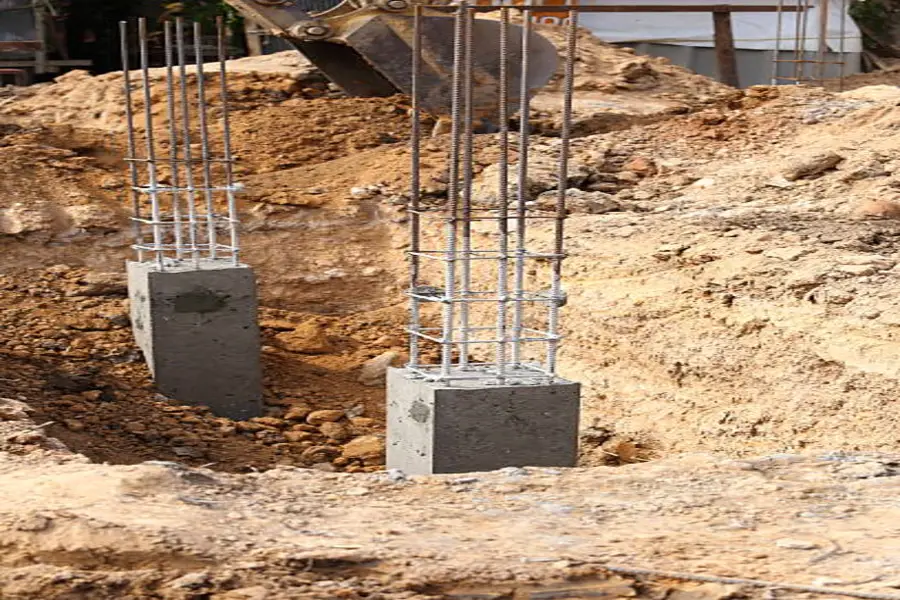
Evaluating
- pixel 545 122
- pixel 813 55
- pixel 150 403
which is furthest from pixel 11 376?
pixel 813 55

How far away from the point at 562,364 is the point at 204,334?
2.21m

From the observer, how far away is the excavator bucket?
11.4 metres

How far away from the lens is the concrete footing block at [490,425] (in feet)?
17.7

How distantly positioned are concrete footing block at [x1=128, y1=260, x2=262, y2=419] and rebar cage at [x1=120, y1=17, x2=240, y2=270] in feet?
0.54

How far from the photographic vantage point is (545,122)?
12.3 m

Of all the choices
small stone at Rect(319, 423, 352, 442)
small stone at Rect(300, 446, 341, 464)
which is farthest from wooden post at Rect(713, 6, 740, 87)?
small stone at Rect(300, 446, 341, 464)

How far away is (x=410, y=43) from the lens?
1166cm

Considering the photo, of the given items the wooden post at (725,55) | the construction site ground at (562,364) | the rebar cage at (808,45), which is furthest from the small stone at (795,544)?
the rebar cage at (808,45)

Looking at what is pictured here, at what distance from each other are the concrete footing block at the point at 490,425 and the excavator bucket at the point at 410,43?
621 centimetres

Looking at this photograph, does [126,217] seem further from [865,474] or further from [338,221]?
[865,474]

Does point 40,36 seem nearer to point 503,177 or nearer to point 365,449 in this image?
point 365,449

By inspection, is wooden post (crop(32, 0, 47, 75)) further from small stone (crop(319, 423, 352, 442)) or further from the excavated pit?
small stone (crop(319, 423, 352, 442))

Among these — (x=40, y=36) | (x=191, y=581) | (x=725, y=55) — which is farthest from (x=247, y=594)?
(x=40, y=36)

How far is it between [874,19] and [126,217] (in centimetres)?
1274
